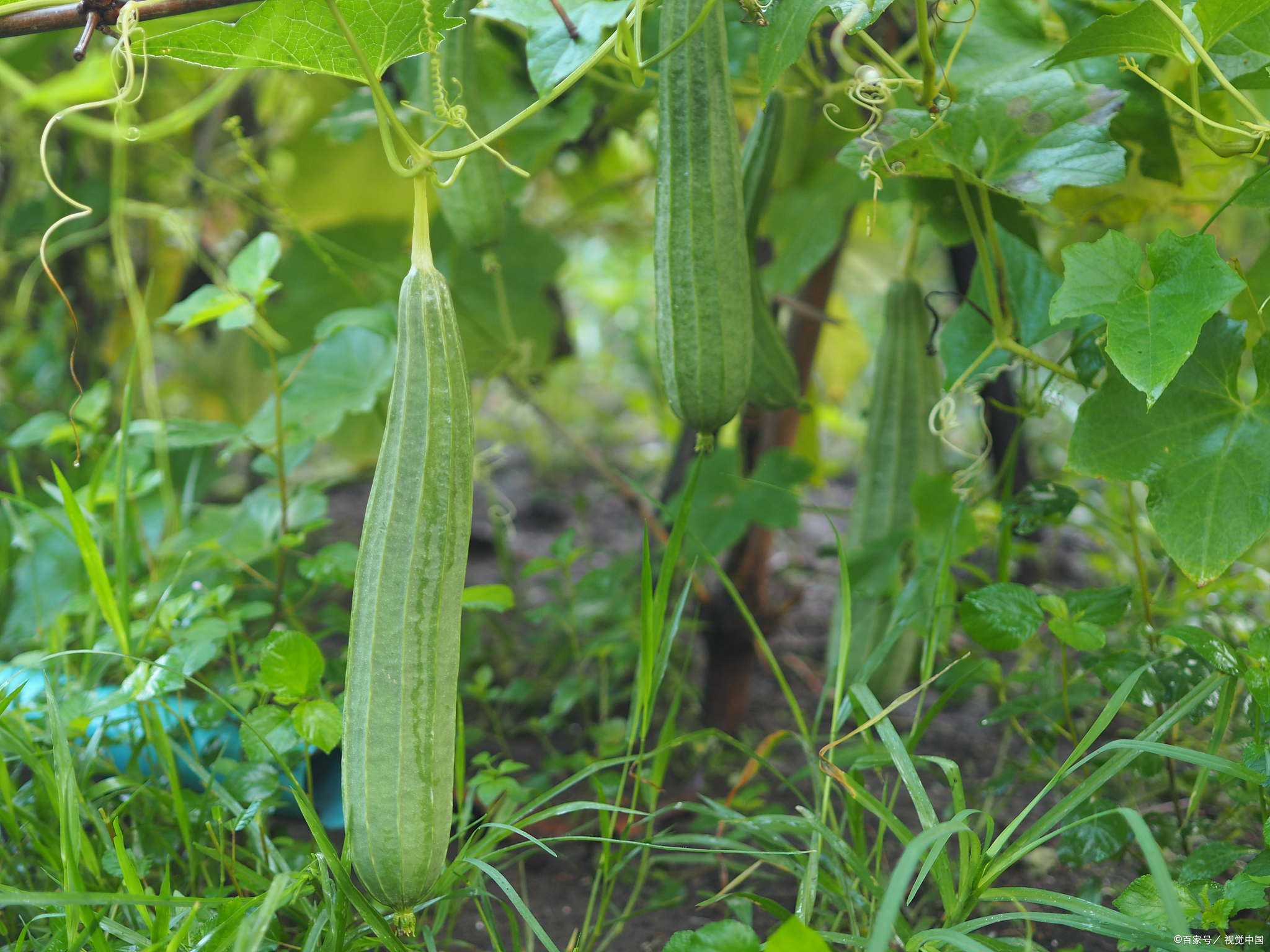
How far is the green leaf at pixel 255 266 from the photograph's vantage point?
1.03 metres

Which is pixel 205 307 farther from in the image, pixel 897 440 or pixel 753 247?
pixel 897 440

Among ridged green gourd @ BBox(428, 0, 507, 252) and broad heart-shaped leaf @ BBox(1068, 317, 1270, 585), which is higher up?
ridged green gourd @ BBox(428, 0, 507, 252)

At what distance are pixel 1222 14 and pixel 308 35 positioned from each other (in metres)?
0.68

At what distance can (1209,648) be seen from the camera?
2.35 ft

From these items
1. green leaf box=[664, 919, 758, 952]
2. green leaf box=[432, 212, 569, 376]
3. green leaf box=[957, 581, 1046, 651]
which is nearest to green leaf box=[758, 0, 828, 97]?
green leaf box=[957, 581, 1046, 651]

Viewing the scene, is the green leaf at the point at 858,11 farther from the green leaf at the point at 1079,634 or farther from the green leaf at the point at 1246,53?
the green leaf at the point at 1079,634

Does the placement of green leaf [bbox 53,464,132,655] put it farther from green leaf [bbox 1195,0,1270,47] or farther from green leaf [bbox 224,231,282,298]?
green leaf [bbox 1195,0,1270,47]

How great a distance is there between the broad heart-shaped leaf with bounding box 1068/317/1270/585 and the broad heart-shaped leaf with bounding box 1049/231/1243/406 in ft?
0.37

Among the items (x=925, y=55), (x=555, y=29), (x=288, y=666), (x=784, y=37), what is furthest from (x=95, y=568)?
(x=925, y=55)

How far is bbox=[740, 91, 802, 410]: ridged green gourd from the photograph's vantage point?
0.93 m

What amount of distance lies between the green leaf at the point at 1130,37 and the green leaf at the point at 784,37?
20 cm

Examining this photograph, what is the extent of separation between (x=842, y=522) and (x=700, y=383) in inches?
51.2

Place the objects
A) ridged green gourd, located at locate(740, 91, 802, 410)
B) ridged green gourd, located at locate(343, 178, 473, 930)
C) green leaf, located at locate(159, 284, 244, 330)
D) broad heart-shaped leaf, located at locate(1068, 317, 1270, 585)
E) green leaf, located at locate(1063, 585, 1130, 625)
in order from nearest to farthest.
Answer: ridged green gourd, located at locate(343, 178, 473, 930), broad heart-shaped leaf, located at locate(1068, 317, 1270, 585), green leaf, located at locate(1063, 585, 1130, 625), ridged green gourd, located at locate(740, 91, 802, 410), green leaf, located at locate(159, 284, 244, 330)

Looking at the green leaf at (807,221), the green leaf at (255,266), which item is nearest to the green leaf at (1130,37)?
the green leaf at (807,221)
